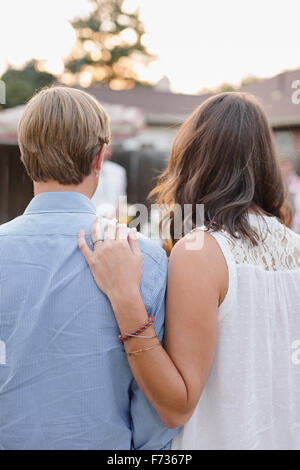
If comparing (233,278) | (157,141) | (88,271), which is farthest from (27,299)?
(157,141)

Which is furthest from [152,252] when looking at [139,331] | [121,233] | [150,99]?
[150,99]

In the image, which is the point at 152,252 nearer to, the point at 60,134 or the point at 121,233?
the point at 121,233

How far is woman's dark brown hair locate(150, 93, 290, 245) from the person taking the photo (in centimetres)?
138

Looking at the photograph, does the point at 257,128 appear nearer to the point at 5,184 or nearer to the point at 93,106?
the point at 93,106

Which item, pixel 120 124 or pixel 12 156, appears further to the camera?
pixel 12 156

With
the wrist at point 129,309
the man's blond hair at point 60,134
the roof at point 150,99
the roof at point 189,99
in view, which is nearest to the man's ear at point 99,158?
the man's blond hair at point 60,134

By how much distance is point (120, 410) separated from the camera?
127 centimetres

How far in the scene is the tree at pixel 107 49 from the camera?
36938 mm

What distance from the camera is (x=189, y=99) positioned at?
26.2 metres

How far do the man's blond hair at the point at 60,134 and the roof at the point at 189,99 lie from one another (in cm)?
1070

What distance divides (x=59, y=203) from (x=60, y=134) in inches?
7.8

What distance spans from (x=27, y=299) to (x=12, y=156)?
818cm

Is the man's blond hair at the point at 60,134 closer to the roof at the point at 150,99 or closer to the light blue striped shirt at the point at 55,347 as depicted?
the light blue striped shirt at the point at 55,347
